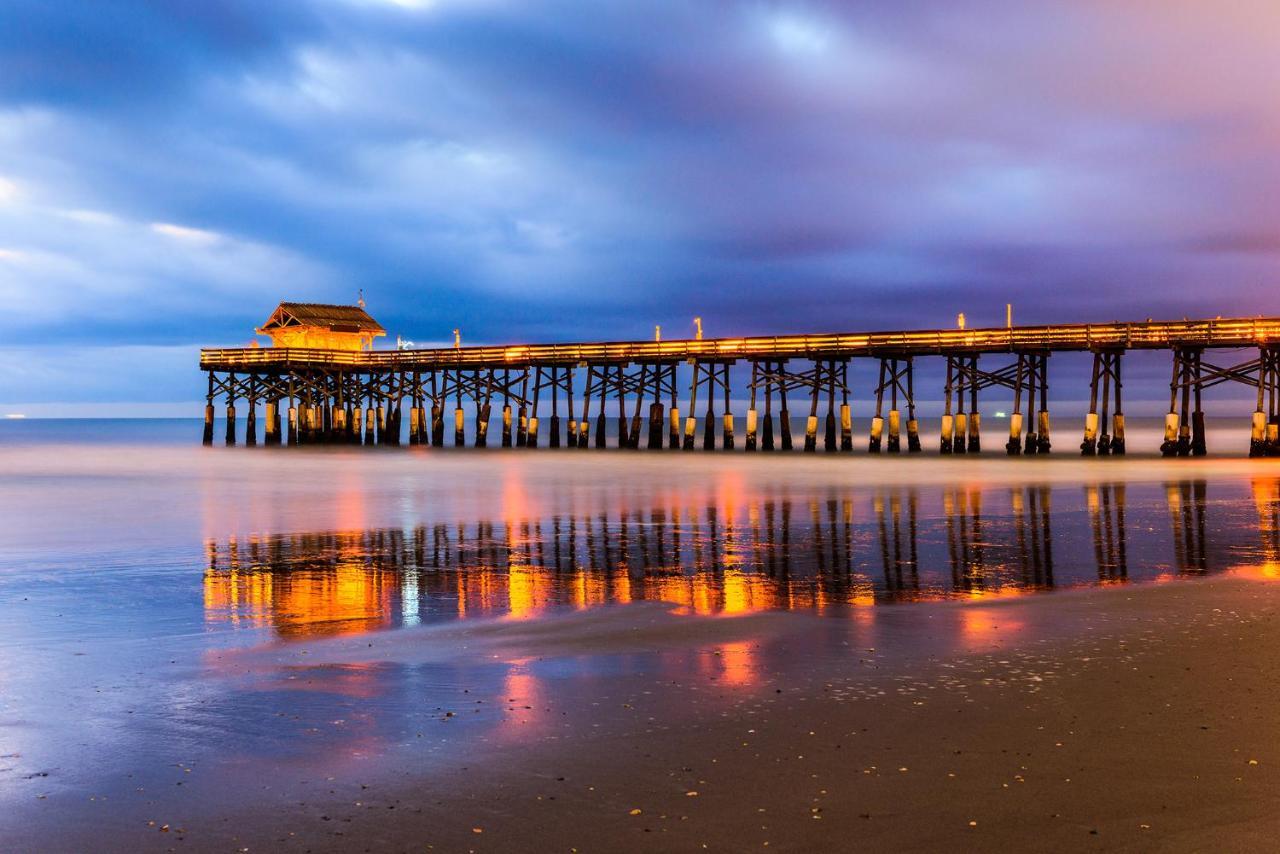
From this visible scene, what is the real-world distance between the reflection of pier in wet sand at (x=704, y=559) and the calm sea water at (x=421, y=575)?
0.25 ft

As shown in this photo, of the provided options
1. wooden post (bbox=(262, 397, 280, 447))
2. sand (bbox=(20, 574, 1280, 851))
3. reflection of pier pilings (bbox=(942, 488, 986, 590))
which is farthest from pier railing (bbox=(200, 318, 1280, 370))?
sand (bbox=(20, 574, 1280, 851))

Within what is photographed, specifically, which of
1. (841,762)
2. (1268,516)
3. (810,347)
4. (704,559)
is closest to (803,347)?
(810,347)

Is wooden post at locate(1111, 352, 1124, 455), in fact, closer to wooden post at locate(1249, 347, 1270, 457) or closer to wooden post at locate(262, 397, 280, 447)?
wooden post at locate(1249, 347, 1270, 457)

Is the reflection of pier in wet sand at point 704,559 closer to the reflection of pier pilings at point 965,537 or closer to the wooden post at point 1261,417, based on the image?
the reflection of pier pilings at point 965,537

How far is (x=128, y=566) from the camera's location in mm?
16250

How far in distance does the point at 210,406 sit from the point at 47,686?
64929mm

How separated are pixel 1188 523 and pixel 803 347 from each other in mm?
30306

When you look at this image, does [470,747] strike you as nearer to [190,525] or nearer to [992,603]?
[992,603]

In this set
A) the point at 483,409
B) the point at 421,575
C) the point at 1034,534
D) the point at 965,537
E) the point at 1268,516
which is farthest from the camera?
the point at 483,409

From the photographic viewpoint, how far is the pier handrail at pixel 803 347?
137ft

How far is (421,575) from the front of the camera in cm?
1486

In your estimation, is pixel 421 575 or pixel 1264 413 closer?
pixel 421 575

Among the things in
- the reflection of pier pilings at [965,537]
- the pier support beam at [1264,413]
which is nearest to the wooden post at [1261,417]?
the pier support beam at [1264,413]

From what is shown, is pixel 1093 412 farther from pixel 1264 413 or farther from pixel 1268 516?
pixel 1268 516
